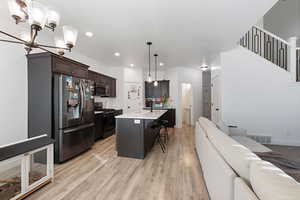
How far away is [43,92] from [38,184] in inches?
63.3

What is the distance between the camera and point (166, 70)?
6.34 meters

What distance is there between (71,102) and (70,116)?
0.96 feet

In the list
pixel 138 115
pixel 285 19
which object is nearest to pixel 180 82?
pixel 138 115

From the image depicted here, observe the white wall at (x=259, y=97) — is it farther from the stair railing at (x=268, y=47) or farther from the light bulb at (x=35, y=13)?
the light bulb at (x=35, y=13)

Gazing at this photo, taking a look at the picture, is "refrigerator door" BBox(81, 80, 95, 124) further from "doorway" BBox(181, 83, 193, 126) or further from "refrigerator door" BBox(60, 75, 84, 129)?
"doorway" BBox(181, 83, 193, 126)

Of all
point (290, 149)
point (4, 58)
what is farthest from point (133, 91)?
point (290, 149)

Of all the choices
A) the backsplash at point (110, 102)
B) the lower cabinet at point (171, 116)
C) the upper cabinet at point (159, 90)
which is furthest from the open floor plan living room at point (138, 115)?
the upper cabinet at point (159, 90)

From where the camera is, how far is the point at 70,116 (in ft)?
8.98

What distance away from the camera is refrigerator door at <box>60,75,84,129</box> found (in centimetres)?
261

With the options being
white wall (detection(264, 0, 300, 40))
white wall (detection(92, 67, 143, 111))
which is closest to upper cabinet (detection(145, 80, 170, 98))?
white wall (detection(92, 67, 143, 111))

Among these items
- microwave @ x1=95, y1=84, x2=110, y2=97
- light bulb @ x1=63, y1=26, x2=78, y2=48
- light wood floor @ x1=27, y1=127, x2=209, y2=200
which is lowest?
light wood floor @ x1=27, y1=127, x2=209, y2=200

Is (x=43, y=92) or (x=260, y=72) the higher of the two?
(x=260, y=72)

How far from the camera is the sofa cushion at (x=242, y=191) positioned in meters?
0.81

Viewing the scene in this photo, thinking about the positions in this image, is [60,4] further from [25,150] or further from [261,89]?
[261,89]
